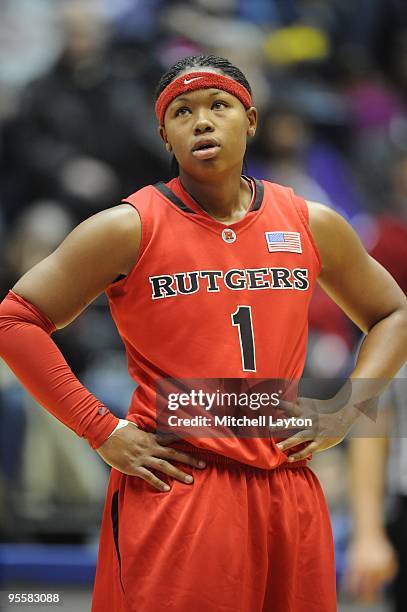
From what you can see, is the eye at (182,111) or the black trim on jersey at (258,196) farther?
the black trim on jersey at (258,196)

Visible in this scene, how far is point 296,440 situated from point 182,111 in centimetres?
102

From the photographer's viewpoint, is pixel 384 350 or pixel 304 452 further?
pixel 384 350

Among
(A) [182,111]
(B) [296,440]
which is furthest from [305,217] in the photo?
(B) [296,440]

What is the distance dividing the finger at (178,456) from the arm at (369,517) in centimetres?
75

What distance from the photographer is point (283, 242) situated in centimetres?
336

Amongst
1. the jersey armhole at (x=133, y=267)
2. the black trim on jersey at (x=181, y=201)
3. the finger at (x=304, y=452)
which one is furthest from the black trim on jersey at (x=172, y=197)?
the finger at (x=304, y=452)

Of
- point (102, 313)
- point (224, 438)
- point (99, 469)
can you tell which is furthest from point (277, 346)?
point (102, 313)

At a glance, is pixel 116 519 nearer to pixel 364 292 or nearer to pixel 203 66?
pixel 364 292

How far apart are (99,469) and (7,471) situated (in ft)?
1.48

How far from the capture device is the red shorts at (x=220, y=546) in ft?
10.2

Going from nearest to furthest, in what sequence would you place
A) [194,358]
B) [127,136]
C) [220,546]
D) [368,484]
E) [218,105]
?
1. [220,546]
2. [194,358]
3. [218,105]
4. [368,484]
5. [127,136]

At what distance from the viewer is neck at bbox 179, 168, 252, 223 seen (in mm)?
3418

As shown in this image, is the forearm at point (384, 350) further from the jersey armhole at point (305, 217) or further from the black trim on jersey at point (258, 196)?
the black trim on jersey at point (258, 196)

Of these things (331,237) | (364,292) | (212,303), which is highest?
(331,237)
